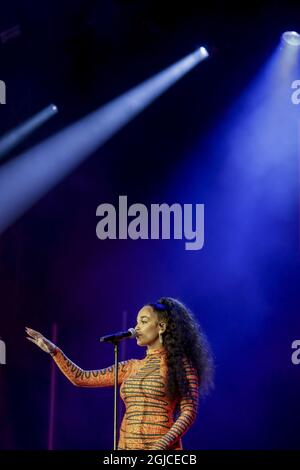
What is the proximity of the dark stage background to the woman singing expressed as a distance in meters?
0.80

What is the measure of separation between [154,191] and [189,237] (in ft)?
1.58

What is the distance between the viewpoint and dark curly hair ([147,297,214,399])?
4684 millimetres

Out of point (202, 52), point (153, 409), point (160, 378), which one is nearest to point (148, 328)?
point (160, 378)

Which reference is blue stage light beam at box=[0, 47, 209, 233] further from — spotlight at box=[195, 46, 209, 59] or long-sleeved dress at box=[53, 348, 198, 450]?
long-sleeved dress at box=[53, 348, 198, 450]

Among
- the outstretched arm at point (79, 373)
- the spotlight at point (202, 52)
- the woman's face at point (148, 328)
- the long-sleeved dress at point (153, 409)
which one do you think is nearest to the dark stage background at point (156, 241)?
the spotlight at point (202, 52)

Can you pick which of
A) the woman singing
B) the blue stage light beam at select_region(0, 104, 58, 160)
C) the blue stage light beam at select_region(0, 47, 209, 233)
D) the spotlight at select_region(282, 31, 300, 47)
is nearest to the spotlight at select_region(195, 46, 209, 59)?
the blue stage light beam at select_region(0, 47, 209, 233)

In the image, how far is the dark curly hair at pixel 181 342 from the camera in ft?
15.4

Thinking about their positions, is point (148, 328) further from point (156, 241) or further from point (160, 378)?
point (156, 241)

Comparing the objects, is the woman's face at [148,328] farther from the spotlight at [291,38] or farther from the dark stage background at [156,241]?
the spotlight at [291,38]

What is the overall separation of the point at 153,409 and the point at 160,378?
199mm

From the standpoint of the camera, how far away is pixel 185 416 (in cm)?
447

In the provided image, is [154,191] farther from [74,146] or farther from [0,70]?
[0,70]

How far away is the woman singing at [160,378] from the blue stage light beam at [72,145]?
1495 millimetres
